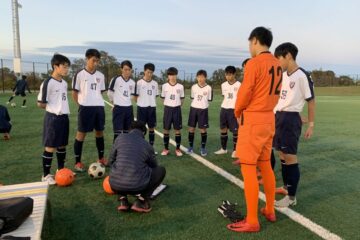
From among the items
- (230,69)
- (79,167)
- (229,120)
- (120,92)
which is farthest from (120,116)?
(230,69)

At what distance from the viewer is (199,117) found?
8.52 meters

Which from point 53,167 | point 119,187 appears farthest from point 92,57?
point 119,187

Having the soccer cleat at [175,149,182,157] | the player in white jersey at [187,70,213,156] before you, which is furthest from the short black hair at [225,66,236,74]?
the soccer cleat at [175,149,182,157]

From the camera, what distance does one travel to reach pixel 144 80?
325 inches

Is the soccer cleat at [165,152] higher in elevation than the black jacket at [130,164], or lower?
lower

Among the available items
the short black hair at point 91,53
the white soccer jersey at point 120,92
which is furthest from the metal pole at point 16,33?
the short black hair at point 91,53

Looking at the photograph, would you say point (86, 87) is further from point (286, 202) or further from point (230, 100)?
point (286, 202)

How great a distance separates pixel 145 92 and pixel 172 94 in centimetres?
65

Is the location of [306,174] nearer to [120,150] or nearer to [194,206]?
[194,206]

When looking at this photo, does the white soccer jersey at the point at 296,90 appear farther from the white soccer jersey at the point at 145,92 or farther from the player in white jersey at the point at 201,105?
the white soccer jersey at the point at 145,92

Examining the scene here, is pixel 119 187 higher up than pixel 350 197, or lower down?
higher up

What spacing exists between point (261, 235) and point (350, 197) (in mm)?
2259

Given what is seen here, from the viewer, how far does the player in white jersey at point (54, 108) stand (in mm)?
6012

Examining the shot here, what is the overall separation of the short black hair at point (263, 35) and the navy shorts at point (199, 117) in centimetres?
427
